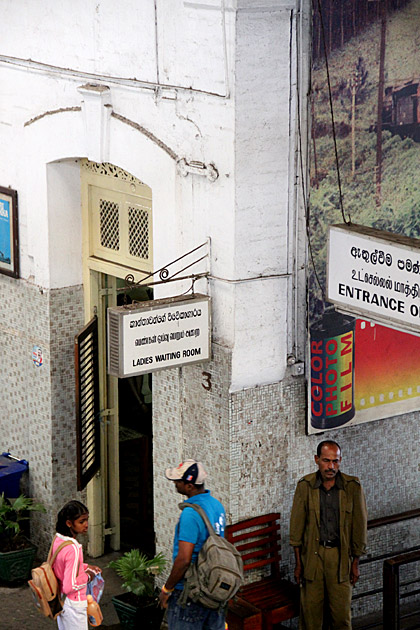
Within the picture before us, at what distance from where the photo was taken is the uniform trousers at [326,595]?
8516mm

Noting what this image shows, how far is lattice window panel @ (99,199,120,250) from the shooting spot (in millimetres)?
9828

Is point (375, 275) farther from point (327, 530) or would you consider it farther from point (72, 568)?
point (72, 568)

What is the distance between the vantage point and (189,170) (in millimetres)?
8594

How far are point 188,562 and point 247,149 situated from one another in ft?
9.19

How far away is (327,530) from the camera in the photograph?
8.50 metres

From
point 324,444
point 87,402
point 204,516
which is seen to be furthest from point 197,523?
point 87,402

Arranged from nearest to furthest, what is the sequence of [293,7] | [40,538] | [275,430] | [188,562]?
1. [188,562]
2. [293,7]
3. [275,430]
4. [40,538]

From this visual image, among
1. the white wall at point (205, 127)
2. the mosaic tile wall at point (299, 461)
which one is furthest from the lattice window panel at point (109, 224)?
the mosaic tile wall at point (299, 461)

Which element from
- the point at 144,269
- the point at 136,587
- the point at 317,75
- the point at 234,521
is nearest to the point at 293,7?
the point at 317,75

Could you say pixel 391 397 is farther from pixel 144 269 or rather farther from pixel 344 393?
pixel 144 269

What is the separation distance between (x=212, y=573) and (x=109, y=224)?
3.56 meters

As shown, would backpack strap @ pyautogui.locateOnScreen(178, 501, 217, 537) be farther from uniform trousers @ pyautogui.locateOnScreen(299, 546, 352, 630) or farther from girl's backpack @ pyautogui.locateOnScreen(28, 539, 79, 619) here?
uniform trousers @ pyautogui.locateOnScreen(299, 546, 352, 630)

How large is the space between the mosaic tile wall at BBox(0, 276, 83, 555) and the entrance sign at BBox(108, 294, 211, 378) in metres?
2.08

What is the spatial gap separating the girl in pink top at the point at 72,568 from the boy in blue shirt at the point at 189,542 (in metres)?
0.52
